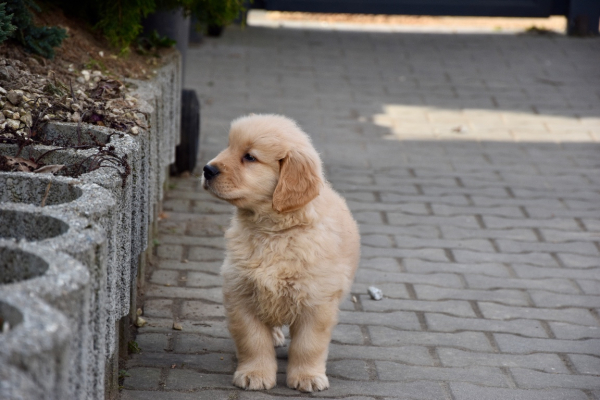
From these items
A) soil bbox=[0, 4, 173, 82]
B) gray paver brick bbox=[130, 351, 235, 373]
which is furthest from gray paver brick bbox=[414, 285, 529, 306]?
soil bbox=[0, 4, 173, 82]

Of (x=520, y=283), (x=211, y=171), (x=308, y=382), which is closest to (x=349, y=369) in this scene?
(x=308, y=382)

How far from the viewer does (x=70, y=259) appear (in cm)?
199

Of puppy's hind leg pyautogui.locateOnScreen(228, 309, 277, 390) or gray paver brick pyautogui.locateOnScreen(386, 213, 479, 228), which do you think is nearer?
puppy's hind leg pyautogui.locateOnScreen(228, 309, 277, 390)

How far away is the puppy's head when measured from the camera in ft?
10.5

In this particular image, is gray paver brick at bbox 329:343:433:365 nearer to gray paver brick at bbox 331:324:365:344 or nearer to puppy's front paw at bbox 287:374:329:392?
gray paver brick at bbox 331:324:365:344

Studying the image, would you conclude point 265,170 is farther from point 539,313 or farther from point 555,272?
point 555,272

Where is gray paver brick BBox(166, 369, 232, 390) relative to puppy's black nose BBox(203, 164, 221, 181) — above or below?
below

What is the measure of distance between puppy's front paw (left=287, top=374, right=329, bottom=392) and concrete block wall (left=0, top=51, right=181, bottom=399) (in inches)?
30.0

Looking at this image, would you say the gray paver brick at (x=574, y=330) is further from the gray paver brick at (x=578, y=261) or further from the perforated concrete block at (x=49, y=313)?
the perforated concrete block at (x=49, y=313)

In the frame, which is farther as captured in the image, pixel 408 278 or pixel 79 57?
pixel 408 278

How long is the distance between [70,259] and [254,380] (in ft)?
5.02

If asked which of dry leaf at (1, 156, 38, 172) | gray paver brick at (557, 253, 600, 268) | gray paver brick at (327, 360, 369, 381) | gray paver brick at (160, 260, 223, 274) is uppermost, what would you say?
dry leaf at (1, 156, 38, 172)

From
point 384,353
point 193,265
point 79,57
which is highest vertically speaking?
point 79,57

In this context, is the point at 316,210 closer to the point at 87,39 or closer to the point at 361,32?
the point at 87,39
